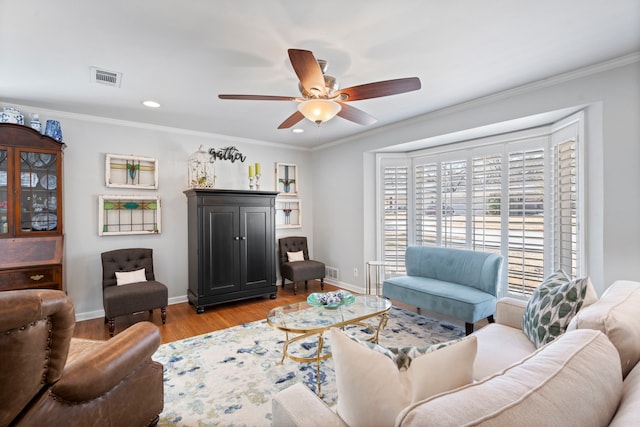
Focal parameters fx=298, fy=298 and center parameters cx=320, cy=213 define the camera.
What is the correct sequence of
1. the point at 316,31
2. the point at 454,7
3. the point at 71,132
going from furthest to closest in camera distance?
1. the point at 71,132
2. the point at 316,31
3. the point at 454,7

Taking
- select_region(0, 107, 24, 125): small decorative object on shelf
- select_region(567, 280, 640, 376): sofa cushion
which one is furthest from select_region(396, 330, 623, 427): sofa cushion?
select_region(0, 107, 24, 125): small decorative object on shelf

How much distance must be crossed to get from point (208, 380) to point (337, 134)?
3.57 meters

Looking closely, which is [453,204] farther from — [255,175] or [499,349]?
[255,175]

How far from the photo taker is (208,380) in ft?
7.54

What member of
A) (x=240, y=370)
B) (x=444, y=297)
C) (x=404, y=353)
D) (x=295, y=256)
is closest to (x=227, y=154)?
(x=295, y=256)

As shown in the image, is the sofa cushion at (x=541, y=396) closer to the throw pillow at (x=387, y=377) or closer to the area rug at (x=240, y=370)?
the throw pillow at (x=387, y=377)

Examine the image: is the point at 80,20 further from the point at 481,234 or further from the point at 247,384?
the point at 481,234

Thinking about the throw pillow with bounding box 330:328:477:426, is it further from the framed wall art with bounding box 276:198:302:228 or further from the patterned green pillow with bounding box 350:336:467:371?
the framed wall art with bounding box 276:198:302:228

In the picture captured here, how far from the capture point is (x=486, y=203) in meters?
3.54

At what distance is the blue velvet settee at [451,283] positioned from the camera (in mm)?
2871

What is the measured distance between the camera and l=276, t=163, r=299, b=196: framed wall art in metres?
5.17

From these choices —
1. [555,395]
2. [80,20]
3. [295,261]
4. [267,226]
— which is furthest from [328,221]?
[555,395]

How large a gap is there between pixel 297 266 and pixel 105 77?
3250 mm

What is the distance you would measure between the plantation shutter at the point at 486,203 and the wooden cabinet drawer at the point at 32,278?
452cm
